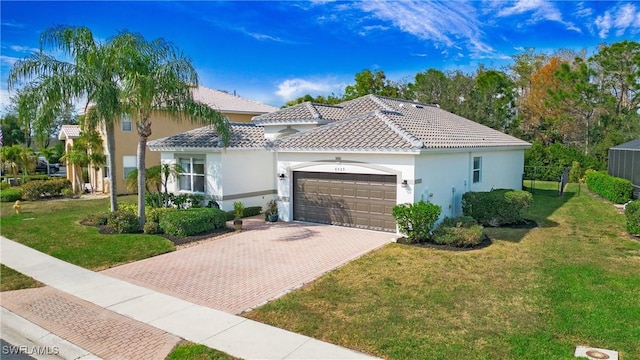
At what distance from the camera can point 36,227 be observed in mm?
16453

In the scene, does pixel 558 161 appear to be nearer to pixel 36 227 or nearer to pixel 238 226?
pixel 238 226

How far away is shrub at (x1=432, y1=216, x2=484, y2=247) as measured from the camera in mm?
12594

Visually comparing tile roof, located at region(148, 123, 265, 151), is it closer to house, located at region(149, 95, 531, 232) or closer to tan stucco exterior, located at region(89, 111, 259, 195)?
house, located at region(149, 95, 531, 232)

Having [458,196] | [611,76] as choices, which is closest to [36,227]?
[458,196]

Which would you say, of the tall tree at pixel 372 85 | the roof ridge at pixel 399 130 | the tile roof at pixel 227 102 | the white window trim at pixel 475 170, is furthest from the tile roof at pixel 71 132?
the tall tree at pixel 372 85

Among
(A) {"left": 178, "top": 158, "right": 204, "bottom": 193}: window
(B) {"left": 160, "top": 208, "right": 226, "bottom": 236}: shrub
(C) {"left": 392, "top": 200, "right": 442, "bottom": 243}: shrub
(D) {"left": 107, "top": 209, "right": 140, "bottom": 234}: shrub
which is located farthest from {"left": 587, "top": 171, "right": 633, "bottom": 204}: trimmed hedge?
(D) {"left": 107, "top": 209, "right": 140, "bottom": 234}: shrub

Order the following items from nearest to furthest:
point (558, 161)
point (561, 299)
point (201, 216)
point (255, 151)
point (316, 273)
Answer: point (561, 299), point (316, 273), point (201, 216), point (255, 151), point (558, 161)

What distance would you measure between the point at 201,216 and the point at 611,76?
35.5 meters

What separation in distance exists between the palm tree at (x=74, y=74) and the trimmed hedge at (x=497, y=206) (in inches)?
510

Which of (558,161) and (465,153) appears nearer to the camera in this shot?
(465,153)

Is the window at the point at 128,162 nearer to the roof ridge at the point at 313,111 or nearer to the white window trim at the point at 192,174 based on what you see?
the white window trim at the point at 192,174

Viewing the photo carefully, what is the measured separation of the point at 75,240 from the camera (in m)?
14.1

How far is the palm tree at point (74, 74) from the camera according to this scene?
14.1 meters

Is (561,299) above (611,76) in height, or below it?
below
